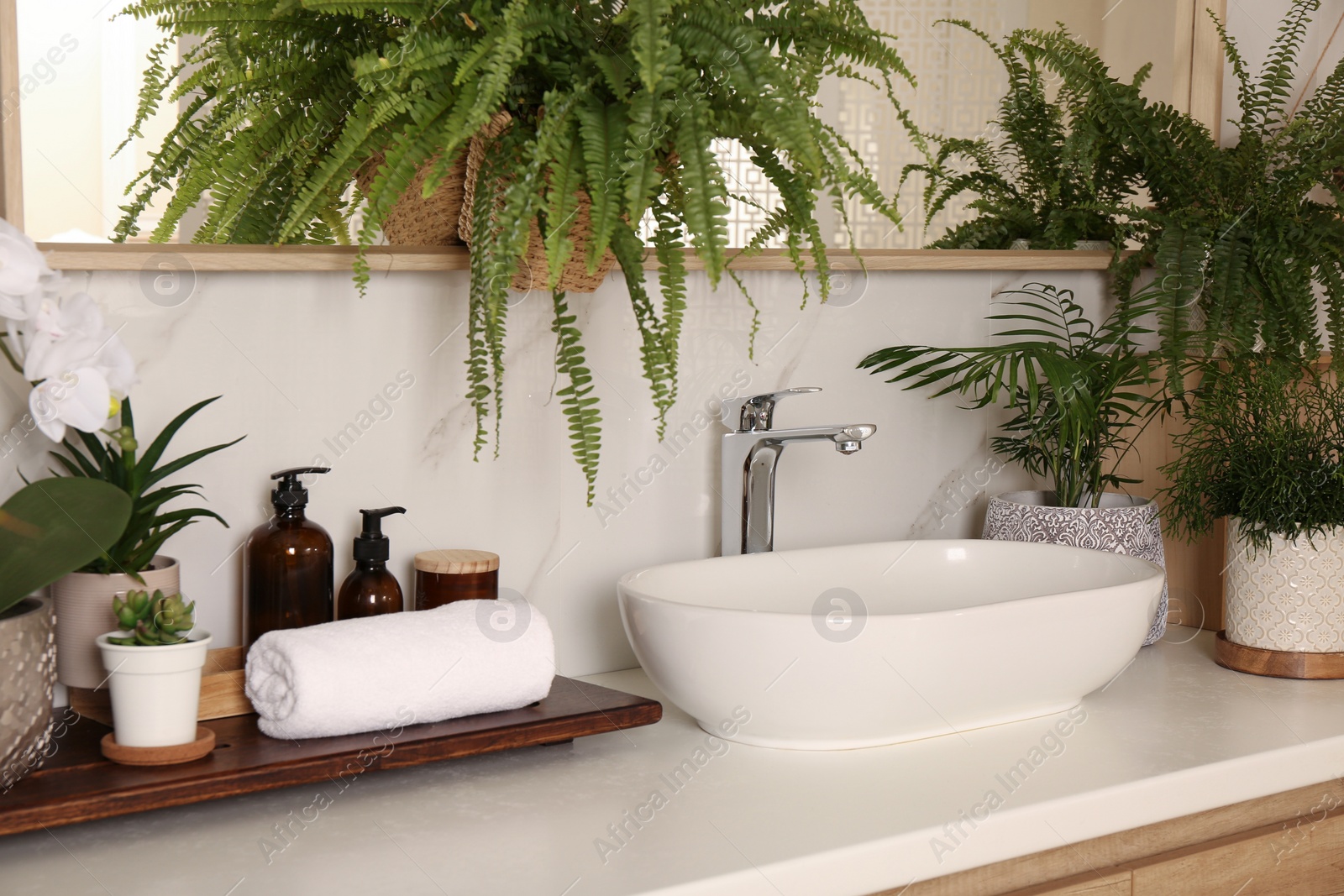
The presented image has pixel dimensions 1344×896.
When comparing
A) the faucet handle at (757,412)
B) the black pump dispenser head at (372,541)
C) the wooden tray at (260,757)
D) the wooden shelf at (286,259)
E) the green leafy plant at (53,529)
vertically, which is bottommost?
the wooden tray at (260,757)

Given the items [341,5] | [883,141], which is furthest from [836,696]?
[883,141]

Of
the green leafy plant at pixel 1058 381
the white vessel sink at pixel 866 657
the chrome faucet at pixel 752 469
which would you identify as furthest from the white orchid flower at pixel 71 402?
the green leafy plant at pixel 1058 381

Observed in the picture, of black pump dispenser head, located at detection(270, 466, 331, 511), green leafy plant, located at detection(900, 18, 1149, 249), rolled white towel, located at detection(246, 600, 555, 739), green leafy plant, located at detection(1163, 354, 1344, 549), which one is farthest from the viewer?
green leafy plant, located at detection(900, 18, 1149, 249)

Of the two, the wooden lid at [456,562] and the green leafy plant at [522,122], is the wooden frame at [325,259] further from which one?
the wooden lid at [456,562]

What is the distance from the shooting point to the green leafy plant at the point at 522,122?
3.04ft

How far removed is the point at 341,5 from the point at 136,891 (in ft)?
1.97

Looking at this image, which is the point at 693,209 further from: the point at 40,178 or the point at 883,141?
the point at 883,141

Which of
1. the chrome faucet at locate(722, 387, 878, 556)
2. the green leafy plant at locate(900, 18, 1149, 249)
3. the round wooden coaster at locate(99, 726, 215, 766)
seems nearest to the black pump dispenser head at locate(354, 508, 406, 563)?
the round wooden coaster at locate(99, 726, 215, 766)

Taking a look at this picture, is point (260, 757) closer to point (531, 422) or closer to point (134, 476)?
point (134, 476)

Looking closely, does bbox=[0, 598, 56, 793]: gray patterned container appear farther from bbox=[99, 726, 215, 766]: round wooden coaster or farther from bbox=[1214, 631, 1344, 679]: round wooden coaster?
bbox=[1214, 631, 1344, 679]: round wooden coaster

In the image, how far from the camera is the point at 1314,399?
1347 mm

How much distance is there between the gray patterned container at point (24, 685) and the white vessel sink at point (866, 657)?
0.42 m

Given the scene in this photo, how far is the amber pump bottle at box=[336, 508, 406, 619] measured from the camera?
3.45 ft

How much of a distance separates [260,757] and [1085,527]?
84cm
